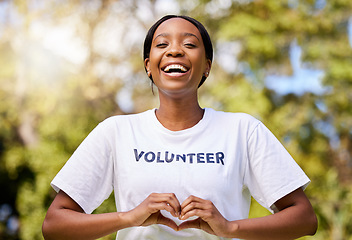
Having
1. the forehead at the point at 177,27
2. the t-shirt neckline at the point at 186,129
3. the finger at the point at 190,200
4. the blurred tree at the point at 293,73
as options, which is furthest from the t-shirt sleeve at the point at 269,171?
the blurred tree at the point at 293,73

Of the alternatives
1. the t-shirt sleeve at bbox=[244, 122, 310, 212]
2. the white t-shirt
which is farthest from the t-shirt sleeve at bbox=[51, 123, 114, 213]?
the t-shirt sleeve at bbox=[244, 122, 310, 212]

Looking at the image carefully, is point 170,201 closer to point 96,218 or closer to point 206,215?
point 206,215

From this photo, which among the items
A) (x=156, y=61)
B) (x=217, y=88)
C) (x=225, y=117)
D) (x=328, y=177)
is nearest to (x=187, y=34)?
(x=156, y=61)

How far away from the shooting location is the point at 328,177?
399 inches

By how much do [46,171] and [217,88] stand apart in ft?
13.2

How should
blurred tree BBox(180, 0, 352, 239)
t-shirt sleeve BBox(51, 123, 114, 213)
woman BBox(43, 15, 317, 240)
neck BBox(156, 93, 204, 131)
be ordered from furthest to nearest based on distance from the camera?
blurred tree BBox(180, 0, 352, 239) < neck BBox(156, 93, 204, 131) < t-shirt sleeve BBox(51, 123, 114, 213) < woman BBox(43, 15, 317, 240)

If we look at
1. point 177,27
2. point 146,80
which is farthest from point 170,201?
point 146,80

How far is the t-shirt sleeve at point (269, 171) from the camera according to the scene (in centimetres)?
160

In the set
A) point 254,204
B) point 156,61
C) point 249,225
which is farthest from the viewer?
point 254,204

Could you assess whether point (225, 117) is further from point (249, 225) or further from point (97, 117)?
point (97, 117)

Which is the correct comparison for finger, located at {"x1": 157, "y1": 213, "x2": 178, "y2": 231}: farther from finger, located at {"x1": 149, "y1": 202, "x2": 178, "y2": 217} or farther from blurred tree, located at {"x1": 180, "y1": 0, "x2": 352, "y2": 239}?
blurred tree, located at {"x1": 180, "y1": 0, "x2": 352, "y2": 239}

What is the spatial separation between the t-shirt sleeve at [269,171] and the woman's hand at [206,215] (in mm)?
242

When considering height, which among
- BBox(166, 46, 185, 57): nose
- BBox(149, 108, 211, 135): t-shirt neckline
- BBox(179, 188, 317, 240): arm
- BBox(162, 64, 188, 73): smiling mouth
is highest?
BBox(166, 46, 185, 57): nose

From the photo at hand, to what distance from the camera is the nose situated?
1646 millimetres
